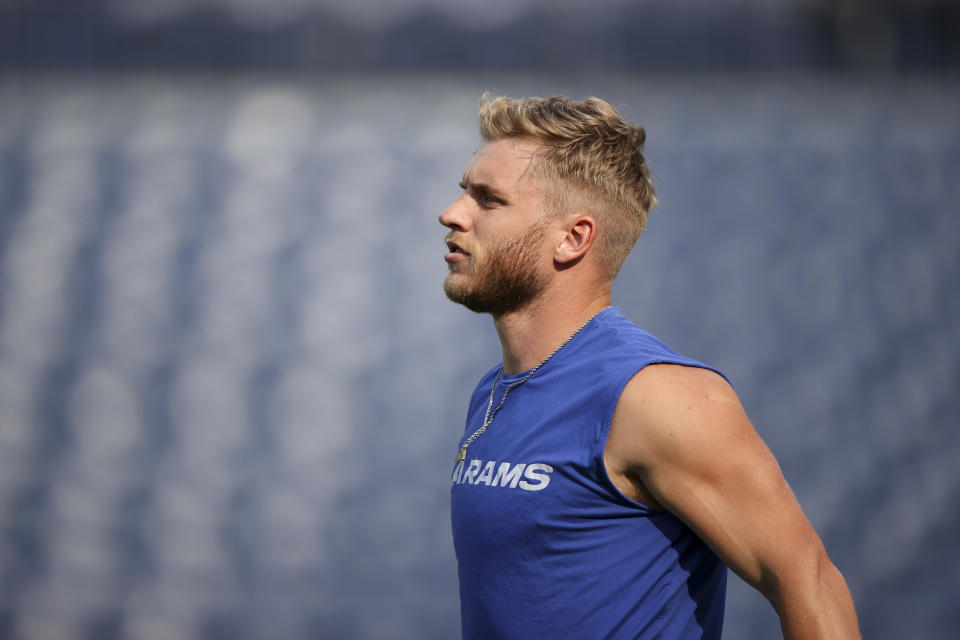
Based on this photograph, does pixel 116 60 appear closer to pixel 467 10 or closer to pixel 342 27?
pixel 342 27

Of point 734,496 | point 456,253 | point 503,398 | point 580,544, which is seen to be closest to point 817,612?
point 734,496

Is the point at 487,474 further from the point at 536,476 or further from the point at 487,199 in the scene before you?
the point at 487,199

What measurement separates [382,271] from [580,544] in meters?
2.44

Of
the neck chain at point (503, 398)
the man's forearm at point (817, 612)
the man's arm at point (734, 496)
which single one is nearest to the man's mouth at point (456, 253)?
the neck chain at point (503, 398)

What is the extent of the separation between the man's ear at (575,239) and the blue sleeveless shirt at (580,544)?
21 centimetres

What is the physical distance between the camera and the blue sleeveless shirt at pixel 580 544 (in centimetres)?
126

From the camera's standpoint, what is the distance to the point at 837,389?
11.8 ft

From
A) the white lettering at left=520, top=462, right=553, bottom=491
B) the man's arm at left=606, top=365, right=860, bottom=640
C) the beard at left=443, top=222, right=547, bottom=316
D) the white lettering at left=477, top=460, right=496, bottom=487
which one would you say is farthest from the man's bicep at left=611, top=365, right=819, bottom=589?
the beard at left=443, top=222, right=547, bottom=316

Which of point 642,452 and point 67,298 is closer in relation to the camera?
point 642,452

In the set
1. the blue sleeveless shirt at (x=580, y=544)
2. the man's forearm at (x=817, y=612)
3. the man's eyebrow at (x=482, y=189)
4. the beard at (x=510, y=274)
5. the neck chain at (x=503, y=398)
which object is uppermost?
the man's eyebrow at (x=482, y=189)

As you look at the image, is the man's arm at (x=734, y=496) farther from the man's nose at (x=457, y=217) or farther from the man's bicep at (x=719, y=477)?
the man's nose at (x=457, y=217)

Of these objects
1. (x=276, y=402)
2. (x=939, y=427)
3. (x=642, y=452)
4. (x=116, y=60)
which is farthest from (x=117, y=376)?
(x=939, y=427)

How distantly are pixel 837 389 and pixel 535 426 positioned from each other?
2619 mm

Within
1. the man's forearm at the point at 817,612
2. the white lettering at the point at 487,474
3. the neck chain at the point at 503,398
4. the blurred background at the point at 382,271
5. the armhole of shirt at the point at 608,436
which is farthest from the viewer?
the blurred background at the point at 382,271
